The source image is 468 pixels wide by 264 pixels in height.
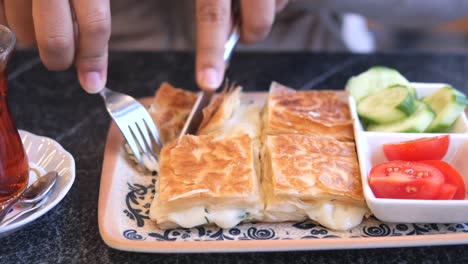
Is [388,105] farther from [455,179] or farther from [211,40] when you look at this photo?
[211,40]

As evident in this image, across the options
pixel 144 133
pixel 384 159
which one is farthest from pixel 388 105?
pixel 144 133

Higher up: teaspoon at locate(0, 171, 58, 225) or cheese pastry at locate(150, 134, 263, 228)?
cheese pastry at locate(150, 134, 263, 228)

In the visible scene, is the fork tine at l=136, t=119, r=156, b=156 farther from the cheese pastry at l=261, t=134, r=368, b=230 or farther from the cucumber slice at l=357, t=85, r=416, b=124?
the cucumber slice at l=357, t=85, r=416, b=124

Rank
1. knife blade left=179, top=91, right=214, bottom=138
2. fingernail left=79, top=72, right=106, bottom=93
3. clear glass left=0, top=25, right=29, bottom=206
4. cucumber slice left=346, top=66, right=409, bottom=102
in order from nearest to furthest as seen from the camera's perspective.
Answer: clear glass left=0, top=25, right=29, bottom=206
fingernail left=79, top=72, right=106, bottom=93
knife blade left=179, top=91, right=214, bottom=138
cucumber slice left=346, top=66, right=409, bottom=102

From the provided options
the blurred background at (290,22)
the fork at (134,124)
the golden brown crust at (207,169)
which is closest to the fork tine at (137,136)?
the fork at (134,124)

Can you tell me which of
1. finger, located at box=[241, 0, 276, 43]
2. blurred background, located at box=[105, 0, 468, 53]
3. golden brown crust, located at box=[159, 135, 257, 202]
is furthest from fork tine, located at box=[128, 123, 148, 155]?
blurred background, located at box=[105, 0, 468, 53]

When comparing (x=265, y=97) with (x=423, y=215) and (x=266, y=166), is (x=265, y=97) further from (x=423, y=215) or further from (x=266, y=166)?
(x=423, y=215)
